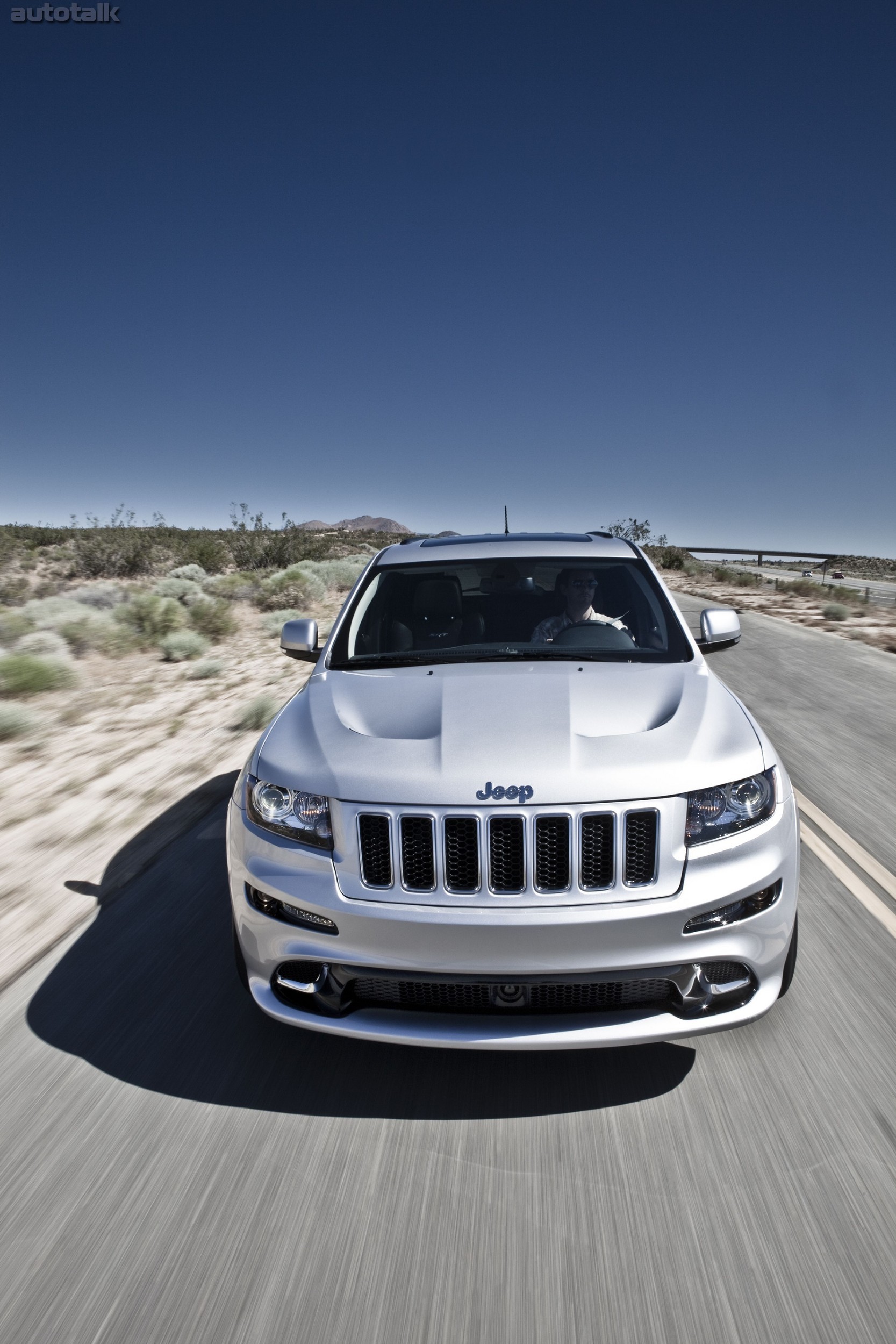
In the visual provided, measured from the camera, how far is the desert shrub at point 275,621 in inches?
603

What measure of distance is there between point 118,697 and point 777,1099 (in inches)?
335

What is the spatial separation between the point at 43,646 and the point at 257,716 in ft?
18.3

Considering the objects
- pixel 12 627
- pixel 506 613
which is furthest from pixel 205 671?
pixel 506 613

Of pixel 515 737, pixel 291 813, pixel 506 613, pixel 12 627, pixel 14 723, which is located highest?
pixel 506 613

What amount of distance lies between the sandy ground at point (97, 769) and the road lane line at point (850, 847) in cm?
357

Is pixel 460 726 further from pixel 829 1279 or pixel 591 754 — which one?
pixel 829 1279

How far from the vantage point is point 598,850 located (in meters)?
2.22

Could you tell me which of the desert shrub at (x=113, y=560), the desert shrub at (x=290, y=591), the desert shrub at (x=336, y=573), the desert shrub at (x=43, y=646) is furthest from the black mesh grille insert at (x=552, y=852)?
the desert shrub at (x=113, y=560)

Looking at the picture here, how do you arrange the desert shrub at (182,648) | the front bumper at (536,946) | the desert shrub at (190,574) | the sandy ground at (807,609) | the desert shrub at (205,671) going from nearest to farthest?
the front bumper at (536,946), the desert shrub at (205,671), the desert shrub at (182,648), the sandy ground at (807,609), the desert shrub at (190,574)

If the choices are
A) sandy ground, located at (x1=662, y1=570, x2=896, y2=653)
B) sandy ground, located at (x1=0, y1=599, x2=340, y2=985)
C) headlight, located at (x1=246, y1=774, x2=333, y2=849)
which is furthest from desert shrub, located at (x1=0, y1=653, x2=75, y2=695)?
sandy ground, located at (x1=662, y1=570, x2=896, y2=653)

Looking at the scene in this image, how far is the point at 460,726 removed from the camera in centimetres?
261

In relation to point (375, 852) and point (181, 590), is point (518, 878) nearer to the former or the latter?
point (375, 852)

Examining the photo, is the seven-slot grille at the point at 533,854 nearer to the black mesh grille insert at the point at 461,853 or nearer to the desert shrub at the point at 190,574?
the black mesh grille insert at the point at 461,853

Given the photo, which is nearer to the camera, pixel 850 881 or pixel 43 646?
pixel 850 881
